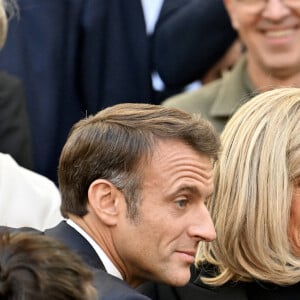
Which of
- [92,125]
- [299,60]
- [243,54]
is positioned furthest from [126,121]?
[243,54]

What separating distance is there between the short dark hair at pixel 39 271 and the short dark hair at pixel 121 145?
28.4 inches

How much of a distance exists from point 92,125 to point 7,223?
41.7 inches

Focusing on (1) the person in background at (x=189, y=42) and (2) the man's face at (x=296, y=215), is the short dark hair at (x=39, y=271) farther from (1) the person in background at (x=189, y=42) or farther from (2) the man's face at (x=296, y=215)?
(1) the person in background at (x=189, y=42)

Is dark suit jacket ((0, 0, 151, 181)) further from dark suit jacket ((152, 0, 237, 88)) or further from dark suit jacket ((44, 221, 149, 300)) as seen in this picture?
dark suit jacket ((44, 221, 149, 300))

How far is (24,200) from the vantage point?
14.8ft

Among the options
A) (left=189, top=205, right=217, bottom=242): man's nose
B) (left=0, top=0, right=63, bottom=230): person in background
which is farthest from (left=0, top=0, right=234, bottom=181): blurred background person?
(left=189, top=205, right=217, bottom=242): man's nose

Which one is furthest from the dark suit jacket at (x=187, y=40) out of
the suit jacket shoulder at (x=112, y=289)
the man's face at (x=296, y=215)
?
the suit jacket shoulder at (x=112, y=289)

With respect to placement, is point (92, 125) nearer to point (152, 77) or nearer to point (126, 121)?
point (126, 121)

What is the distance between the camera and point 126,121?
3.42m

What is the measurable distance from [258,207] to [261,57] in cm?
199

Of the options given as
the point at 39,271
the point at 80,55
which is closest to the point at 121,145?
the point at 39,271

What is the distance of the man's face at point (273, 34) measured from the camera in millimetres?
5543

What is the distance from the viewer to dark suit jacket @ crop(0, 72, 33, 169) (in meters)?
5.09

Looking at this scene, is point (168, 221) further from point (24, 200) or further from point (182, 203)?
point (24, 200)
